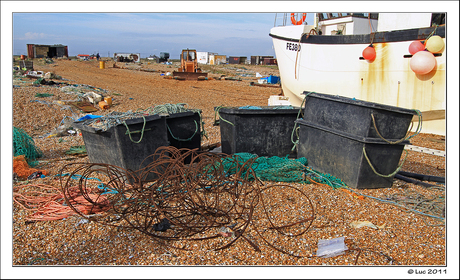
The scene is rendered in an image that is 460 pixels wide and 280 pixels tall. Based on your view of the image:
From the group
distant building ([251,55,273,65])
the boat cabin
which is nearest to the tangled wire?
the boat cabin

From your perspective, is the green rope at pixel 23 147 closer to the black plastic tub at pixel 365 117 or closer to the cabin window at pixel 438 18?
the black plastic tub at pixel 365 117

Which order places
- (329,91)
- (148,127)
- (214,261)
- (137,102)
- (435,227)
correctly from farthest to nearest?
(137,102), (329,91), (148,127), (435,227), (214,261)

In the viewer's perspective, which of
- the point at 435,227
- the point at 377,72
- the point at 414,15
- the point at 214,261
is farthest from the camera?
the point at 377,72

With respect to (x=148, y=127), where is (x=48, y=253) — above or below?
below

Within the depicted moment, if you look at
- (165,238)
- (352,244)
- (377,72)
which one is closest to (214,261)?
(165,238)

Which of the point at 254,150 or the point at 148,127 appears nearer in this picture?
the point at 148,127

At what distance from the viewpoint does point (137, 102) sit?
12367mm

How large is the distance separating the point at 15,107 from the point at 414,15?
1173 cm

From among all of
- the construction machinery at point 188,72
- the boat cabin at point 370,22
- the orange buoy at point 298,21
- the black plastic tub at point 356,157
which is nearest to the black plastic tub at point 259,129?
the black plastic tub at point 356,157

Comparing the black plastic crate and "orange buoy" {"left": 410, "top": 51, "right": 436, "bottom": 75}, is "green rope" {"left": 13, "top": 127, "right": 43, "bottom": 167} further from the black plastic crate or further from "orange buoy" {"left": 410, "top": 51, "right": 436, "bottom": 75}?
"orange buoy" {"left": 410, "top": 51, "right": 436, "bottom": 75}

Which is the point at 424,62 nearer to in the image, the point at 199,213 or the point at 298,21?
the point at 298,21

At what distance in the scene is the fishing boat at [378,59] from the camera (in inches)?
314

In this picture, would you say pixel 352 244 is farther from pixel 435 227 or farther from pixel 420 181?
pixel 420 181

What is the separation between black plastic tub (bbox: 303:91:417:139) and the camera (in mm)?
4117
